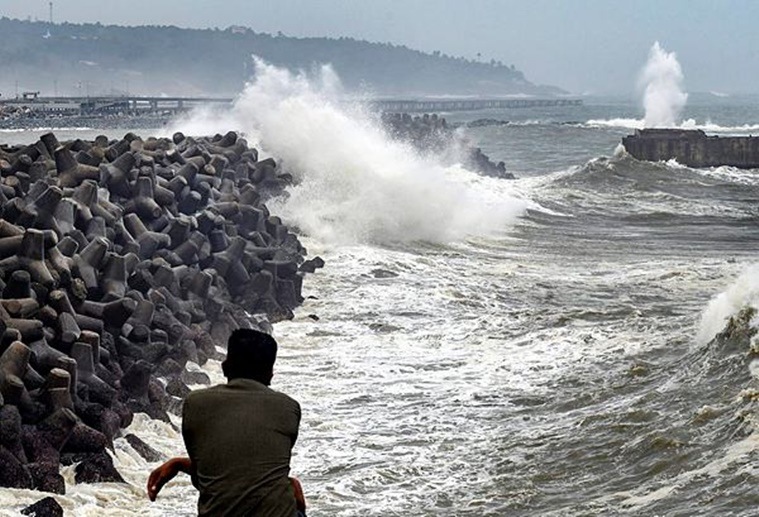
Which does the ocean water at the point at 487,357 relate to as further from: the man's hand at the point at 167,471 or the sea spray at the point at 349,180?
the man's hand at the point at 167,471

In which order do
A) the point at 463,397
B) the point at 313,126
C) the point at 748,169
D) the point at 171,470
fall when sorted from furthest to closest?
1. the point at 748,169
2. the point at 313,126
3. the point at 463,397
4. the point at 171,470

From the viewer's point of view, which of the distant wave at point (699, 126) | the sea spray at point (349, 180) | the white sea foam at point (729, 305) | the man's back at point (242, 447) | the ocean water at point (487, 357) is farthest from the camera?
the distant wave at point (699, 126)

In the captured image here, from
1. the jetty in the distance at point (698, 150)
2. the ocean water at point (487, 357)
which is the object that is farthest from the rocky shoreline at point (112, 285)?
the jetty in the distance at point (698, 150)

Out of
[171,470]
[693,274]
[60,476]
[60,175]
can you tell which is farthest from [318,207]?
[171,470]

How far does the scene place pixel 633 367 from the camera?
1156cm

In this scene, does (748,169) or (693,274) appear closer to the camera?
(693,274)

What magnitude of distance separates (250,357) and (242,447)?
28cm

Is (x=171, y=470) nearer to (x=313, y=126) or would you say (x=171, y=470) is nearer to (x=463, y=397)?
(x=463, y=397)

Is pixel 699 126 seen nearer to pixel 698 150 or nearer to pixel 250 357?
pixel 698 150

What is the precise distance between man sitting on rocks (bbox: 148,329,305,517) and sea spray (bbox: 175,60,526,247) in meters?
16.4

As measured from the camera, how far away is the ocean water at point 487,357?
27.8ft

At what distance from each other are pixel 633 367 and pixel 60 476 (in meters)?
5.07

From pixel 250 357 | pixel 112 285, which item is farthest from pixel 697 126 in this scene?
pixel 250 357

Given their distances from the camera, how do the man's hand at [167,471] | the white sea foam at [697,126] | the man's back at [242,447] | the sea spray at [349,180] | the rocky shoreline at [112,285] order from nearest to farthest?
1. the man's back at [242,447]
2. the man's hand at [167,471]
3. the rocky shoreline at [112,285]
4. the sea spray at [349,180]
5. the white sea foam at [697,126]
